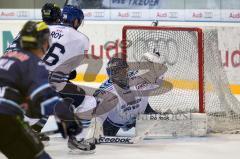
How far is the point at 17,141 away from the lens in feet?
8.61

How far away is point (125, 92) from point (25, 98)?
6.81 ft

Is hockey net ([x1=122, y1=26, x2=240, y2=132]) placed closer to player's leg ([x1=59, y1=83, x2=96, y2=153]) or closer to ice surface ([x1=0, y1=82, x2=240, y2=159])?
ice surface ([x1=0, y1=82, x2=240, y2=159])

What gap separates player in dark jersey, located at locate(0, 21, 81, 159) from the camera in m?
2.56

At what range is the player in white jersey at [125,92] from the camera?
4715 millimetres

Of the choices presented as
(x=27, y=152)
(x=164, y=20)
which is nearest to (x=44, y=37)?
(x=27, y=152)

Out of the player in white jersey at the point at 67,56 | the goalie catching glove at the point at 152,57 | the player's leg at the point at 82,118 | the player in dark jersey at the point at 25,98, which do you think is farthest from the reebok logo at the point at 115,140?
the player in dark jersey at the point at 25,98

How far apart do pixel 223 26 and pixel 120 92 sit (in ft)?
8.33

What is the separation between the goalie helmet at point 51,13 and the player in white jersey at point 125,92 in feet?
2.01

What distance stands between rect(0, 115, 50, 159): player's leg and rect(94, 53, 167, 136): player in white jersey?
6.65ft

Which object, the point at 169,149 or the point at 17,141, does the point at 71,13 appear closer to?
the point at 169,149

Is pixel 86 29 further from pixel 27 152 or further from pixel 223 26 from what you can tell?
pixel 27 152

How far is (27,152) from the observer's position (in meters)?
2.62

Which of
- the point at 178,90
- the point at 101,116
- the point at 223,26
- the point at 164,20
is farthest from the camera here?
the point at 164,20

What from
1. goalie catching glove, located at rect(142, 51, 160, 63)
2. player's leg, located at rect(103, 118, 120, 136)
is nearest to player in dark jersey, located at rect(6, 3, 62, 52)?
goalie catching glove, located at rect(142, 51, 160, 63)
